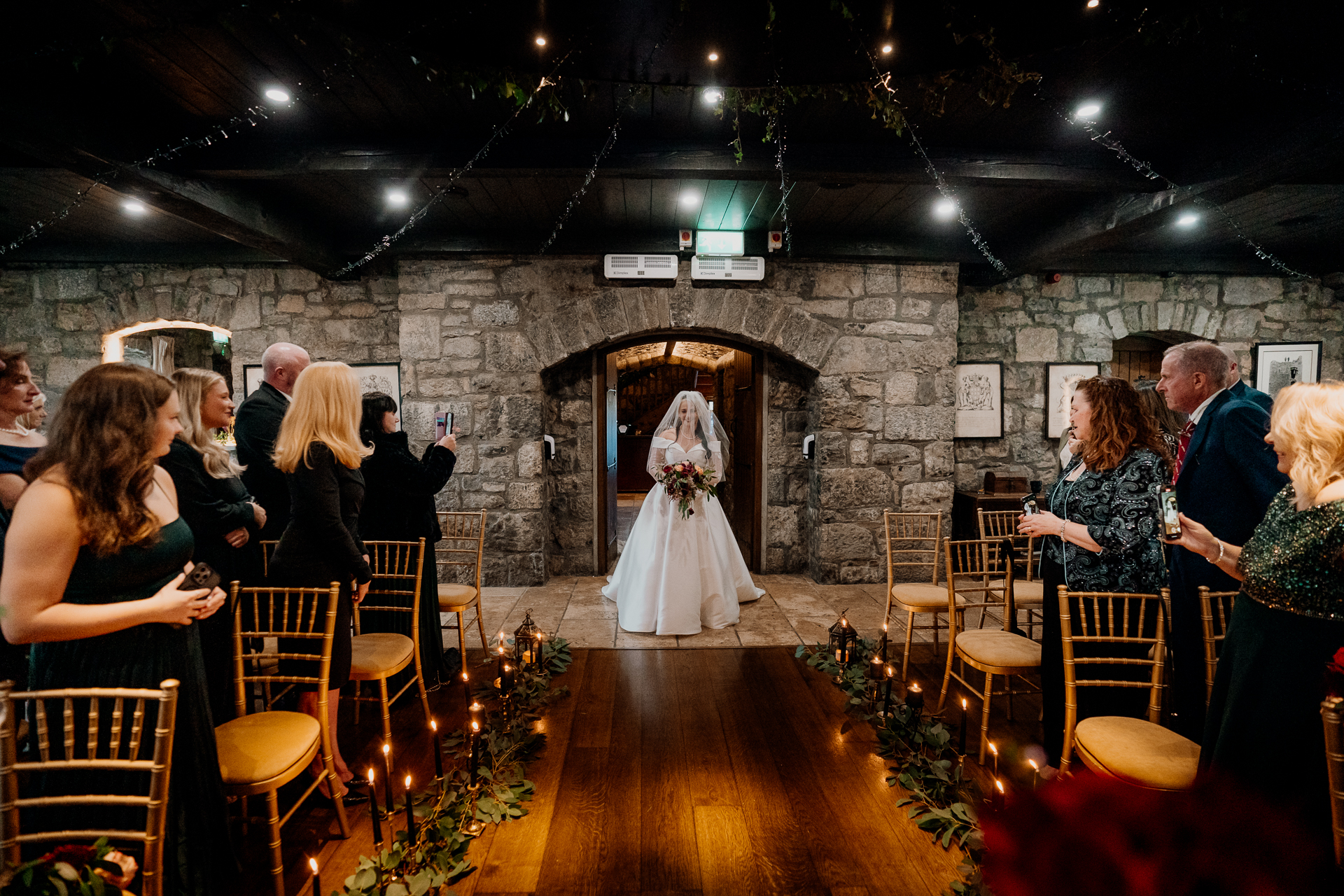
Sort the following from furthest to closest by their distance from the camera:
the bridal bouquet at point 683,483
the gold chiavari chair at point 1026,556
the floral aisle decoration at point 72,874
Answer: the bridal bouquet at point 683,483 < the gold chiavari chair at point 1026,556 < the floral aisle decoration at point 72,874

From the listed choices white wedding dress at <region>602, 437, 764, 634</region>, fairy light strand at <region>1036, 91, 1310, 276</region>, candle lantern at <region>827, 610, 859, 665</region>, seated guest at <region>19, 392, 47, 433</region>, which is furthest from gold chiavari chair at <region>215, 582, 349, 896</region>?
fairy light strand at <region>1036, 91, 1310, 276</region>

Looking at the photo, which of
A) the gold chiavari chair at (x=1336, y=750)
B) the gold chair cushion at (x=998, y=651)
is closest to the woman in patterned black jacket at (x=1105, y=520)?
the gold chair cushion at (x=998, y=651)

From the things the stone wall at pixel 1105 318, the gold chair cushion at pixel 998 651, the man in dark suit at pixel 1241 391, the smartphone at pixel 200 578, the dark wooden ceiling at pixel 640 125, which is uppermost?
the dark wooden ceiling at pixel 640 125

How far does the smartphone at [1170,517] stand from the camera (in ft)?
5.38

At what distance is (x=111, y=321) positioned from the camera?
16.0 feet

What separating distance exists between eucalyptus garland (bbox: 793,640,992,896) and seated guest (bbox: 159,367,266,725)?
2.43 m

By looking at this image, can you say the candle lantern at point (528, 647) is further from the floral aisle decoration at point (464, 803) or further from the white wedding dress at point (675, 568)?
the white wedding dress at point (675, 568)

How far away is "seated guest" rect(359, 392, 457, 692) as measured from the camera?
2859mm

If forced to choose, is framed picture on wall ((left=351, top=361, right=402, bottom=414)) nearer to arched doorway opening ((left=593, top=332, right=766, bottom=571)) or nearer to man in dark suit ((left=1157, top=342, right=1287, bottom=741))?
arched doorway opening ((left=593, top=332, right=766, bottom=571))

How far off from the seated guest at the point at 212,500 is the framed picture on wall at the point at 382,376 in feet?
9.02

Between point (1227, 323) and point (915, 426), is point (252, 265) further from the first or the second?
point (1227, 323)

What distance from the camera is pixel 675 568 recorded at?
12.9ft

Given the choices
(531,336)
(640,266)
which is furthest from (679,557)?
(640,266)

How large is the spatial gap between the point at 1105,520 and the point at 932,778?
3.82 feet
